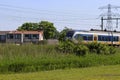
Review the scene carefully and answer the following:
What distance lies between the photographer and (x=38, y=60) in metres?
32.1

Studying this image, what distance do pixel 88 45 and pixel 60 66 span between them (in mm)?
11703

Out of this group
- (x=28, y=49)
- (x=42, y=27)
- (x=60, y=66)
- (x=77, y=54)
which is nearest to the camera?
(x=60, y=66)

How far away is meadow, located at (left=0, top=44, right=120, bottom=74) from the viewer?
29.9m

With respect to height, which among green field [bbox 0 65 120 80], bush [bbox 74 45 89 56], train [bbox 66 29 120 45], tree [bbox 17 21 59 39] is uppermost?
tree [bbox 17 21 59 39]

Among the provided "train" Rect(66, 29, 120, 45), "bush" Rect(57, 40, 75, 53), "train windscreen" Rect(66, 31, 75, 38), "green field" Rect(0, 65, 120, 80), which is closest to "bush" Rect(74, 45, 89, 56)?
"bush" Rect(57, 40, 75, 53)

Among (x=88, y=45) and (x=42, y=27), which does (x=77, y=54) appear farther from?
(x=42, y=27)

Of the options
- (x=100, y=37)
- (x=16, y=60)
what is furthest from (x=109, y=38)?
(x=16, y=60)

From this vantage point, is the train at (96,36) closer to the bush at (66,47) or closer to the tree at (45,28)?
the bush at (66,47)

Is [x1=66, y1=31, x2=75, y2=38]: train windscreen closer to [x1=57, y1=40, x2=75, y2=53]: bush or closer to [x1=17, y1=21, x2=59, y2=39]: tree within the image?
[x1=57, y1=40, x2=75, y2=53]: bush

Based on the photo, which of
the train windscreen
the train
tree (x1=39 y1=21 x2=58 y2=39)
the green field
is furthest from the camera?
tree (x1=39 y1=21 x2=58 y2=39)

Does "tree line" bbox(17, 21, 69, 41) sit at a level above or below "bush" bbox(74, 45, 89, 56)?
above

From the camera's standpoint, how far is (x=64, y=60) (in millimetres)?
34062

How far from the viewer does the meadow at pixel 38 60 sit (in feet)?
98.1

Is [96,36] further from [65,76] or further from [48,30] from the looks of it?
[48,30]
